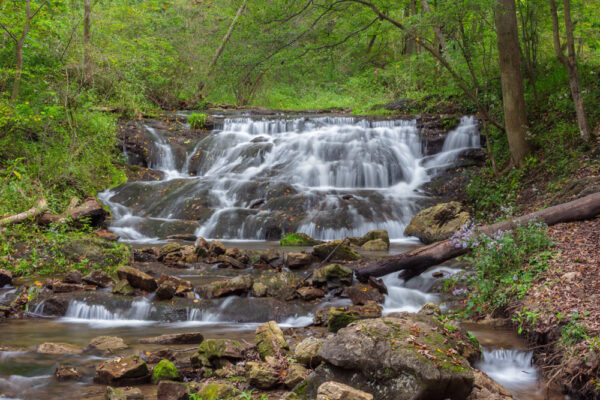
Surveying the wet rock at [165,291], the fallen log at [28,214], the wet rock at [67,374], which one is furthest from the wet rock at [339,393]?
the fallen log at [28,214]

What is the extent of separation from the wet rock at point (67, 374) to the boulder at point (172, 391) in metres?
1.11

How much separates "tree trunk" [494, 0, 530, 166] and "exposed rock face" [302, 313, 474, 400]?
905cm

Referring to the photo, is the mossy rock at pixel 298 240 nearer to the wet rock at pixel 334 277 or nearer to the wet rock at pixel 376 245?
the wet rock at pixel 376 245

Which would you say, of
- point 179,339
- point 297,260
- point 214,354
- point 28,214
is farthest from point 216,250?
point 214,354

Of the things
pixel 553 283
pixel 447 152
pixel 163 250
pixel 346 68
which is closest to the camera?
pixel 553 283

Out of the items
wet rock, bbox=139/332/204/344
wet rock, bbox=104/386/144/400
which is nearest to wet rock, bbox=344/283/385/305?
wet rock, bbox=139/332/204/344

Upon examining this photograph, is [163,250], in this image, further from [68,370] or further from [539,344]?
[539,344]

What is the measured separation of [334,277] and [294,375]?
3.31 m

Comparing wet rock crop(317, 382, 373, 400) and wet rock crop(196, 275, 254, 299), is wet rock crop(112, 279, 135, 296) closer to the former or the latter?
wet rock crop(196, 275, 254, 299)

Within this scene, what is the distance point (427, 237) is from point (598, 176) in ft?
12.3

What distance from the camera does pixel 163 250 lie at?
9484mm

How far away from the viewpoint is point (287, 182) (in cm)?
1487

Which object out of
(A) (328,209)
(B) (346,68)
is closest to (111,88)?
(A) (328,209)

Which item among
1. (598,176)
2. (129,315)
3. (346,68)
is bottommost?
(129,315)
